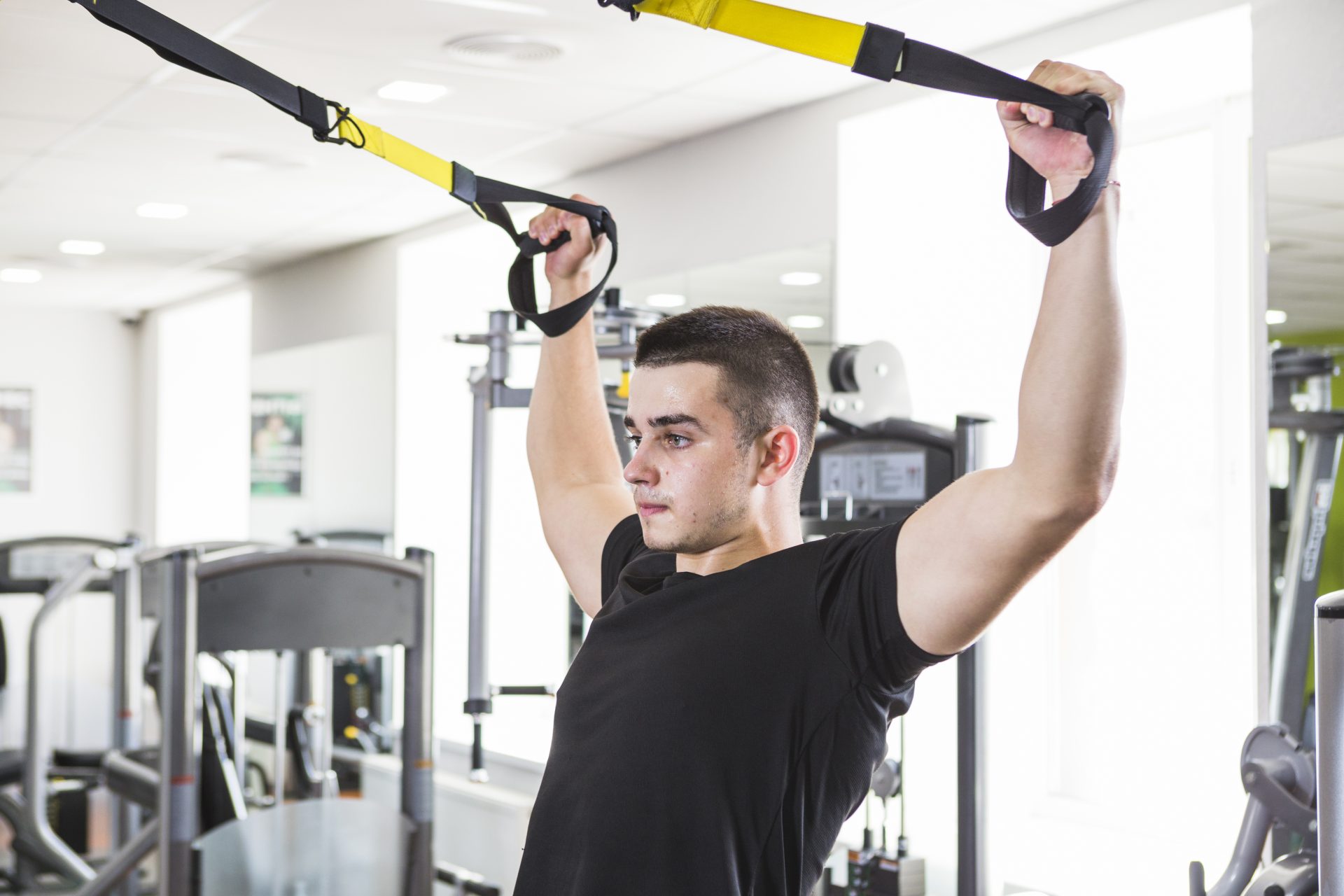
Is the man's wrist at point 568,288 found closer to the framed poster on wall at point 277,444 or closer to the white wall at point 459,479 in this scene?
the white wall at point 459,479

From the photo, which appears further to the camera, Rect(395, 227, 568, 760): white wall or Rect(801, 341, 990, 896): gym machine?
Rect(395, 227, 568, 760): white wall

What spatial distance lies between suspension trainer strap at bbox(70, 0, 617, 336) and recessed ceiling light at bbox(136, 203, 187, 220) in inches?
172

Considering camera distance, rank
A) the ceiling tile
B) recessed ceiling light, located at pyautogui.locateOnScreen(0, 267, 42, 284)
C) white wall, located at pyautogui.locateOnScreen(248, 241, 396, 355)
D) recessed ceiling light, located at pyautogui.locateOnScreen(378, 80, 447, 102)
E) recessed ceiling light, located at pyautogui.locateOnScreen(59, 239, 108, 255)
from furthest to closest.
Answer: recessed ceiling light, located at pyautogui.locateOnScreen(0, 267, 42, 284), recessed ceiling light, located at pyautogui.locateOnScreen(59, 239, 108, 255), white wall, located at pyautogui.locateOnScreen(248, 241, 396, 355), the ceiling tile, recessed ceiling light, located at pyautogui.locateOnScreen(378, 80, 447, 102)

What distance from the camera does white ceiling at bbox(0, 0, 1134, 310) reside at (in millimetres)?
3254

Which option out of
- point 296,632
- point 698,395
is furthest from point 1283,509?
point 296,632

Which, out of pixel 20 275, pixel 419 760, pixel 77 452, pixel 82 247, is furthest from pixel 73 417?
pixel 419 760

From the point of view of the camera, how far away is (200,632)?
3184 millimetres

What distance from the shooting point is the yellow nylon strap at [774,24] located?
0.98m

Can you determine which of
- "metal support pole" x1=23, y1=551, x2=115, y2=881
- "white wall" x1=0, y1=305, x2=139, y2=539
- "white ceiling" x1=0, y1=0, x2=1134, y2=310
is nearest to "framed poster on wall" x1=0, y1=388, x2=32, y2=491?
"white wall" x1=0, y1=305, x2=139, y2=539

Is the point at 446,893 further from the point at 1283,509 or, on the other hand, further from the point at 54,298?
the point at 54,298

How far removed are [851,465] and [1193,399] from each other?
109 centimetres

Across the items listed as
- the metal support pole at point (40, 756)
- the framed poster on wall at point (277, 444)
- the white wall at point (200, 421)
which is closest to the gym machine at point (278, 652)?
the metal support pole at point (40, 756)

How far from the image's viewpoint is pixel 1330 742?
1312mm

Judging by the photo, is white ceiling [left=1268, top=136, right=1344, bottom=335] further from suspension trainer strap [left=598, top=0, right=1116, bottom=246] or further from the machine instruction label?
suspension trainer strap [left=598, top=0, right=1116, bottom=246]
